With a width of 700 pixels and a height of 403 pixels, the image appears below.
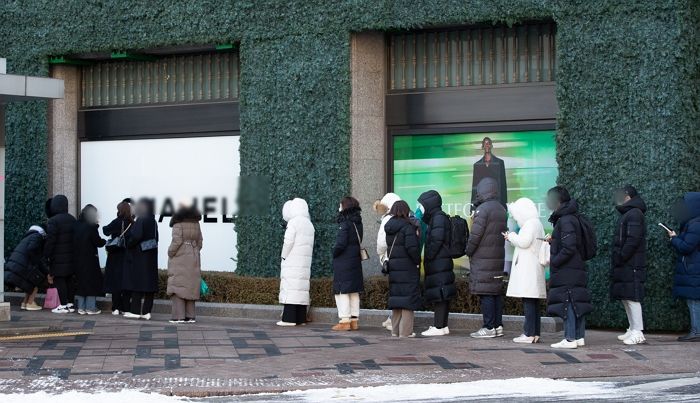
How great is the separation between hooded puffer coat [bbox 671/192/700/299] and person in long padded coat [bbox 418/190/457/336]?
8.69ft

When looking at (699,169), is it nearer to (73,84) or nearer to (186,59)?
(186,59)

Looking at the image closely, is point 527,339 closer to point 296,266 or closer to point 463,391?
point 296,266

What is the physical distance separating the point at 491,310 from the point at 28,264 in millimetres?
7305

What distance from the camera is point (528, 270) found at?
1448 centimetres

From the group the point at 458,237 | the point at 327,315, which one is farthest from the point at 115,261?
the point at 458,237

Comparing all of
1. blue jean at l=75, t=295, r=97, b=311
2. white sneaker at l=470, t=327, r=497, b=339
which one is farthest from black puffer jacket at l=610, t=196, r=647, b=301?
blue jean at l=75, t=295, r=97, b=311

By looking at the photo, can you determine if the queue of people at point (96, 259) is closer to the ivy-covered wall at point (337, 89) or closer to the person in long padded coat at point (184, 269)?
the person in long padded coat at point (184, 269)

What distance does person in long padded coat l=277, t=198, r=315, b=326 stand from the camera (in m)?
16.7

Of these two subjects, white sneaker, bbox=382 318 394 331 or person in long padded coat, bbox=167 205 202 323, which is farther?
person in long padded coat, bbox=167 205 202 323

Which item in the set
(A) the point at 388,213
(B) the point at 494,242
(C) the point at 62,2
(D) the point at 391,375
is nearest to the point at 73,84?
(C) the point at 62,2

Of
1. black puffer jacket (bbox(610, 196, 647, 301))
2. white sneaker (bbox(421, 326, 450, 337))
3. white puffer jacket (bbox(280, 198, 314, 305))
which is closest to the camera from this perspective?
black puffer jacket (bbox(610, 196, 647, 301))

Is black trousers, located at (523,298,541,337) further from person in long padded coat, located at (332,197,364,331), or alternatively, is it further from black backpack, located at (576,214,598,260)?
person in long padded coat, located at (332,197,364,331)

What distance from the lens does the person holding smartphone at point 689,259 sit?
14676 mm

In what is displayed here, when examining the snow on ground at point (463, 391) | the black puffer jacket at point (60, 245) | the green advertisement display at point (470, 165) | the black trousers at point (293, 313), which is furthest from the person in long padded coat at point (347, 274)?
the snow on ground at point (463, 391)
